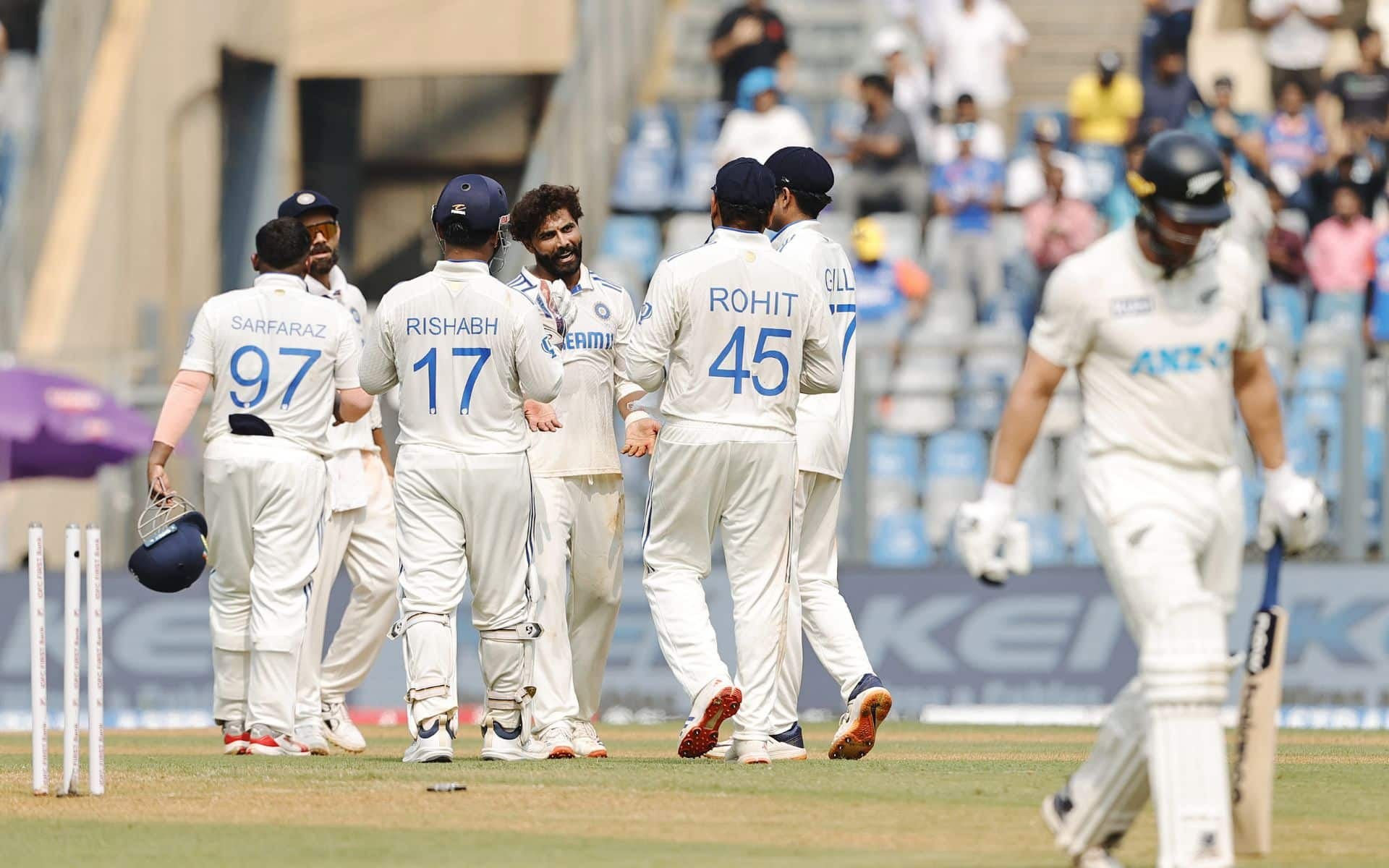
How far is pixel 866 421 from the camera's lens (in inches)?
656

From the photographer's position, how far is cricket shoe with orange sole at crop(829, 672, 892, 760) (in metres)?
9.83

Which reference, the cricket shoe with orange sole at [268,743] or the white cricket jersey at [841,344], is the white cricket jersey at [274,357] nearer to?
the cricket shoe with orange sole at [268,743]

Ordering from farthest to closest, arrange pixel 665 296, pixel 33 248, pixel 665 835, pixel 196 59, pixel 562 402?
pixel 196 59 → pixel 33 248 → pixel 562 402 → pixel 665 296 → pixel 665 835

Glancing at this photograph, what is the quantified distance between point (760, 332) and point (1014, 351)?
7.70m

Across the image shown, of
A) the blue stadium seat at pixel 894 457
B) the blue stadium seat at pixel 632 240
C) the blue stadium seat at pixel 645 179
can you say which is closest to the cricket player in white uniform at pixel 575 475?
the blue stadium seat at pixel 894 457

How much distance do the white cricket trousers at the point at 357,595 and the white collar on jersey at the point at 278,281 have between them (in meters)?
1.19

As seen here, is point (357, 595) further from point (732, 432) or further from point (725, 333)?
point (725, 333)

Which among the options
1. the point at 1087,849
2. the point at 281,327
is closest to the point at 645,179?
the point at 281,327

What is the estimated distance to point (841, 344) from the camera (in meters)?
10.1

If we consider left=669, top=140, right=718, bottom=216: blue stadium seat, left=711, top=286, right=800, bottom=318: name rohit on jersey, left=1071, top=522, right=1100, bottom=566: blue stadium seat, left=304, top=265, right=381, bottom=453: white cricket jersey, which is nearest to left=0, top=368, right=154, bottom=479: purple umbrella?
left=669, top=140, right=718, bottom=216: blue stadium seat

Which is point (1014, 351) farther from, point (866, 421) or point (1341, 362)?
point (1341, 362)

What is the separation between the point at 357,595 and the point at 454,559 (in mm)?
2117

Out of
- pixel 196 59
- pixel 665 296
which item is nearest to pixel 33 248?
pixel 196 59

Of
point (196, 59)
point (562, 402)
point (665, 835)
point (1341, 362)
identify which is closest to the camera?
point (665, 835)
